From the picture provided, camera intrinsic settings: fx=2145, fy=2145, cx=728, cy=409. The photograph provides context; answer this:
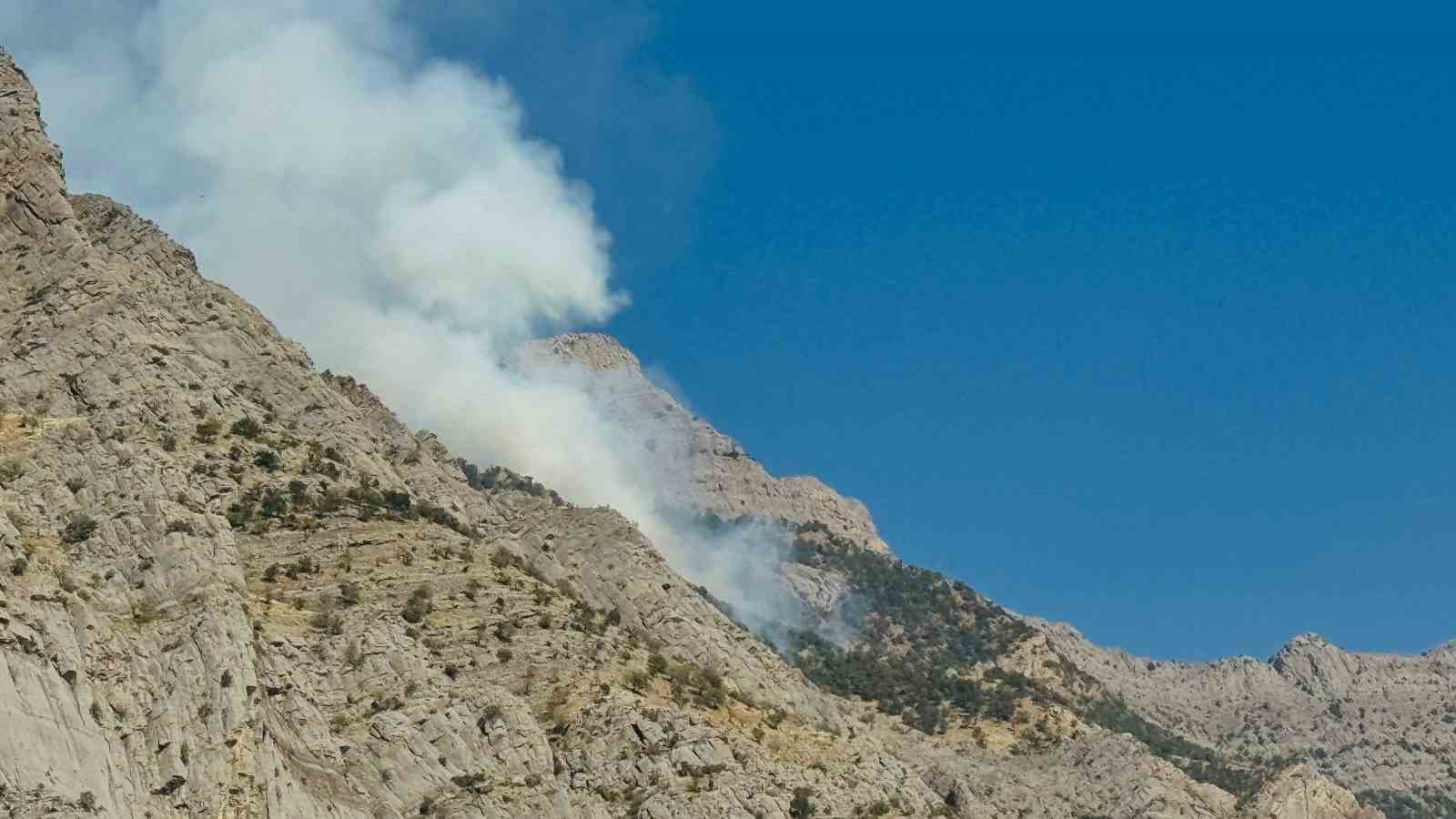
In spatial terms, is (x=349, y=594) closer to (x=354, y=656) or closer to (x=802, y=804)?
(x=354, y=656)

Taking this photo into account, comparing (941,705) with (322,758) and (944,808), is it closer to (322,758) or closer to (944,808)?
(944,808)

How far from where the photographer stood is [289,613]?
10000 cm

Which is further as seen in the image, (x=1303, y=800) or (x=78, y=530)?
(x=1303, y=800)

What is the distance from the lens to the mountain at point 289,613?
80.4 metres

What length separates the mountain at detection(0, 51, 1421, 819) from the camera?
8038 cm

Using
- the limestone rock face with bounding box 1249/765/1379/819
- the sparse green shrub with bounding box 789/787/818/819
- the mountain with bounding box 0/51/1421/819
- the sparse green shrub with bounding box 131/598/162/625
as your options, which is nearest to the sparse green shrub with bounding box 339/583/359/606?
the mountain with bounding box 0/51/1421/819

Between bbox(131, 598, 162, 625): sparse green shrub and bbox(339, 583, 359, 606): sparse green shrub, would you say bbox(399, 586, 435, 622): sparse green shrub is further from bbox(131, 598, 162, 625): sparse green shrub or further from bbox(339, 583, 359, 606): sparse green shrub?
bbox(131, 598, 162, 625): sparse green shrub

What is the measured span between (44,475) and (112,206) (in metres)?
42.2

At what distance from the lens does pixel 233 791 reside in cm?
7975

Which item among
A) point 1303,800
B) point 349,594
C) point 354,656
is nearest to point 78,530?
point 354,656

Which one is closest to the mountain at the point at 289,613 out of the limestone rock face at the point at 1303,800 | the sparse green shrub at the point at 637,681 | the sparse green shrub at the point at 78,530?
the sparse green shrub at the point at 78,530

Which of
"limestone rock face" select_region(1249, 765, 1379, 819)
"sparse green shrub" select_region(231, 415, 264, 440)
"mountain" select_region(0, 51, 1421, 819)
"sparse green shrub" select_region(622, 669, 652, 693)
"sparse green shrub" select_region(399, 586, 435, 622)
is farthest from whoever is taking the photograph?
"limestone rock face" select_region(1249, 765, 1379, 819)

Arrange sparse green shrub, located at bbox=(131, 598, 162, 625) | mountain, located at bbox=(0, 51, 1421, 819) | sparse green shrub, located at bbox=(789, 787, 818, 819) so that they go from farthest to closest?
sparse green shrub, located at bbox=(789, 787, 818, 819) → sparse green shrub, located at bbox=(131, 598, 162, 625) → mountain, located at bbox=(0, 51, 1421, 819)

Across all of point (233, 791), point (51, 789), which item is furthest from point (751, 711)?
point (51, 789)
